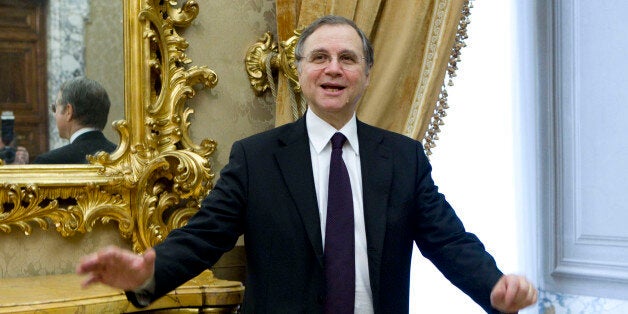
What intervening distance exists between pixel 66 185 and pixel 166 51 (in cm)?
46

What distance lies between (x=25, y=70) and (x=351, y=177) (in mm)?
882

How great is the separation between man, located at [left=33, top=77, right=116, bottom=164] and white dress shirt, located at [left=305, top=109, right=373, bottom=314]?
622 millimetres

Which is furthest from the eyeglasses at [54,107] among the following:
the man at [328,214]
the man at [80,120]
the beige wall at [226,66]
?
the man at [328,214]

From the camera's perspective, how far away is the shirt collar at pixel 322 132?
6.90ft

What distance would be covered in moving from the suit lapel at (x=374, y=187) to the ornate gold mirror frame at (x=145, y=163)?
0.60 meters

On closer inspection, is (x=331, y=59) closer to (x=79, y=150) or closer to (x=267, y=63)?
(x=267, y=63)

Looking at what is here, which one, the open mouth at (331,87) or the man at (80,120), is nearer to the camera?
the open mouth at (331,87)

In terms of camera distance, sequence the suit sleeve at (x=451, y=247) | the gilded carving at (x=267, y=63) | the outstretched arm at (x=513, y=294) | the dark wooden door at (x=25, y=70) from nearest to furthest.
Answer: the outstretched arm at (x=513, y=294), the suit sleeve at (x=451, y=247), the dark wooden door at (x=25, y=70), the gilded carving at (x=267, y=63)

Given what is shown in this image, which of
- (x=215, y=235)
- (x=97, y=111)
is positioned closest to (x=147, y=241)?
(x=97, y=111)

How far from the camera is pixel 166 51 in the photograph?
2.54 meters

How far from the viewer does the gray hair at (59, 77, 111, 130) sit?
238 centimetres

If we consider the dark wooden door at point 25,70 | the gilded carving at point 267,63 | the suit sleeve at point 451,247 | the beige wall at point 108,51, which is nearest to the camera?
the suit sleeve at point 451,247

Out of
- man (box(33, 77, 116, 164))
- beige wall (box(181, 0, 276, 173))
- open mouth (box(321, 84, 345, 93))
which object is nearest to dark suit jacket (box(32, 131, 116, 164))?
man (box(33, 77, 116, 164))

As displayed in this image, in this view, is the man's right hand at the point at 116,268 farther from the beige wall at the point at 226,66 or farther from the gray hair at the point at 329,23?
the beige wall at the point at 226,66
